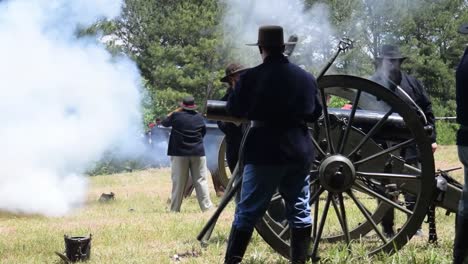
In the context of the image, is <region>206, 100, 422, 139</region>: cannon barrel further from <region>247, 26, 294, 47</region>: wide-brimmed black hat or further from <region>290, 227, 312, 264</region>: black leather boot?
<region>290, 227, 312, 264</region>: black leather boot

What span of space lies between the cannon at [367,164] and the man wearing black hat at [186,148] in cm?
422

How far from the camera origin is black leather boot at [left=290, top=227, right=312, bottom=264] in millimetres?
4520

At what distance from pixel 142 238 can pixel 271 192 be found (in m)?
2.61

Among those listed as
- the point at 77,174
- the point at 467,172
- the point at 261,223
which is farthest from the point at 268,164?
the point at 77,174

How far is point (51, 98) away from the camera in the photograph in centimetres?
995

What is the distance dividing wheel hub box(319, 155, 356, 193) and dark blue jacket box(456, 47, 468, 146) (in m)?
0.88

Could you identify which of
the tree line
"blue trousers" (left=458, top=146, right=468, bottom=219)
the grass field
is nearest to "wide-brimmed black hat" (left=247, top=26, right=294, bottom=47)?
"blue trousers" (left=458, top=146, right=468, bottom=219)

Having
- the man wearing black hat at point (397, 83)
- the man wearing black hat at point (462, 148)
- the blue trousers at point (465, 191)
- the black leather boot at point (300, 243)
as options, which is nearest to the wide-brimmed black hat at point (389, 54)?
the man wearing black hat at point (397, 83)

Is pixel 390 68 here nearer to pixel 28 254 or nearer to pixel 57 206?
pixel 28 254

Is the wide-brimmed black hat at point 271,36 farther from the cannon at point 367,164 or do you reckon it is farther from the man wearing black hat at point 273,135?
the cannon at point 367,164

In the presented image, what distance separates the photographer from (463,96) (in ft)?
13.9

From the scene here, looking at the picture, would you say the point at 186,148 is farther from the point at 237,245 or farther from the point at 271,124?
the point at 271,124

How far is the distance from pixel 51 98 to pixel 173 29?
41.1 ft

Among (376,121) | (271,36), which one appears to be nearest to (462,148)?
(376,121)
